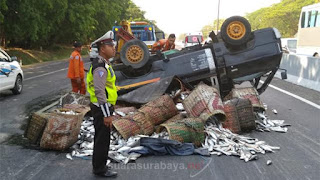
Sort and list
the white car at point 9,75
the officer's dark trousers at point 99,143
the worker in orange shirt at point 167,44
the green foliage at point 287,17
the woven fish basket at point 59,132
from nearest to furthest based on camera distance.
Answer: the officer's dark trousers at point 99,143 < the woven fish basket at point 59,132 < the white car at point 9,75 < the worker in orange shirt at point 167,44 < the green foliage at point 287,17

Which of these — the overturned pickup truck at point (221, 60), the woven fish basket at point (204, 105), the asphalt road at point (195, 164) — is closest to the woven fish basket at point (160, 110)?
the woven fish basket at point (204, 105)

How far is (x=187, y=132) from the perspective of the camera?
5637mm

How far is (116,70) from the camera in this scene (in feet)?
28.3

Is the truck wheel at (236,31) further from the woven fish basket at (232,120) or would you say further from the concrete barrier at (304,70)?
the concrete barrier at (304,70)

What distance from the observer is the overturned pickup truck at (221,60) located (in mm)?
8273

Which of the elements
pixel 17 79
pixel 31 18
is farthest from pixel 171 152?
pixel 31 18

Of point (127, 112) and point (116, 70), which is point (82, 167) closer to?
point (127, 112)

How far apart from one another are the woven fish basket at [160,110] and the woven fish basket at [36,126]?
1.77 m

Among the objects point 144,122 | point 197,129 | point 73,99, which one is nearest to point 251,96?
point 197,129

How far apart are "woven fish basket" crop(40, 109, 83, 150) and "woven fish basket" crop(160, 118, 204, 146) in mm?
1554

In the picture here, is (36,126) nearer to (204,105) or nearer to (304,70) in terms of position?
(204,105)

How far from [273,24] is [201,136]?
68366mm

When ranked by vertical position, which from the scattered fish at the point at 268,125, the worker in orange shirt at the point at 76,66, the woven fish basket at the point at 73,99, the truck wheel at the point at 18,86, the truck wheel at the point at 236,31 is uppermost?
the truck wheel at the point at 236,31

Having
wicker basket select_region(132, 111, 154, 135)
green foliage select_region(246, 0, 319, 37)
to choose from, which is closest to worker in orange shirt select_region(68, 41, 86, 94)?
wicker basket select_region(132, 111, 154, 135)
